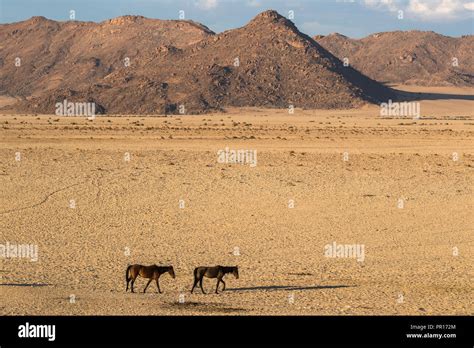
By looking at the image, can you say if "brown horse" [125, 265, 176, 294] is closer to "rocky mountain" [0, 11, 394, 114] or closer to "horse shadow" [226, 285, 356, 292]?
"horse shadow" [226, 285, 356, 292]

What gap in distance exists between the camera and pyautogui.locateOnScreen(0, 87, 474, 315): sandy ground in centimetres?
1359

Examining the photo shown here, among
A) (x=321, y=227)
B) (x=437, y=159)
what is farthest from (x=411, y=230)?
(x=437, y=159)

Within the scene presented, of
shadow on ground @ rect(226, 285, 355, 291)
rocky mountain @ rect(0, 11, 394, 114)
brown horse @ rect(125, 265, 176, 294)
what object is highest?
rocky mountain @ rect(0, 11, 394, 114)

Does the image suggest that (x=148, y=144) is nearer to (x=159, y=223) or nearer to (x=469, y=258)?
(x=159, y=223)

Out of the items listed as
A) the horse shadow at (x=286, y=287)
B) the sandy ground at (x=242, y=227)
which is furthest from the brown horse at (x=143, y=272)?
the horse shadow at (x=286, y=287)

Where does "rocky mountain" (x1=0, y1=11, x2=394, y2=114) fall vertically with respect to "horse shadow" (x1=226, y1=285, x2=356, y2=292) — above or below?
above

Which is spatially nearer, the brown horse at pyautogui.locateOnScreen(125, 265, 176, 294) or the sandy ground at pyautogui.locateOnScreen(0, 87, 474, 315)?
the sandy ground at pyautogui.locateOnScreen(0, 87, 474, 315)

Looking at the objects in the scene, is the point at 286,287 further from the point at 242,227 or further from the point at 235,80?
the point at 235,80

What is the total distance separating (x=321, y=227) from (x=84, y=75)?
153 meters

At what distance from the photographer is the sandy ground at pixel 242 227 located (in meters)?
13.6

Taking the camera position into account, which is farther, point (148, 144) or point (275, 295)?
point (148, 144)

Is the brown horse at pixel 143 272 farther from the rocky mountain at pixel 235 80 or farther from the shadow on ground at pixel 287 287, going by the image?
the rocky mountain at pixel 235 80

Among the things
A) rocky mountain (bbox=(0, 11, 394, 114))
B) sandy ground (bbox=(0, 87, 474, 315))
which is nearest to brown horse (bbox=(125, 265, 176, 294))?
sandy ground (bbox=(0, 87, 474, 315))

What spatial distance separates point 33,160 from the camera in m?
36.3
